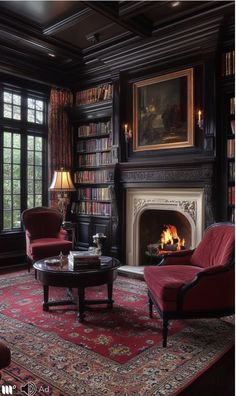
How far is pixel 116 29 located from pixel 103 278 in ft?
11.3

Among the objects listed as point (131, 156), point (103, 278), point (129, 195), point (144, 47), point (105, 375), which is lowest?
point (105, 375)

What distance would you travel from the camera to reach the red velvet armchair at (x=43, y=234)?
4.40 meters

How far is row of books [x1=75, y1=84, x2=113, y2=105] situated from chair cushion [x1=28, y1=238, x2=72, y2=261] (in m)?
2.58

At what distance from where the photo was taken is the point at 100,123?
5777mm

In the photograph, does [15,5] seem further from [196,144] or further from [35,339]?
[35,339]

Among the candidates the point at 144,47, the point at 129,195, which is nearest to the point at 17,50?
the point at 144,47

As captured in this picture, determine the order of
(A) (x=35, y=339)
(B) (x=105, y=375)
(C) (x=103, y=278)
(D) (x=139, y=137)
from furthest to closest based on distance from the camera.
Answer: (D) (x=139, y=137) → (C) (x=103, y=278) → (A) (x=35, y=339) → (B) (x=105, y=375)

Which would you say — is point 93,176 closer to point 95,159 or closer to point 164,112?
point 95,159

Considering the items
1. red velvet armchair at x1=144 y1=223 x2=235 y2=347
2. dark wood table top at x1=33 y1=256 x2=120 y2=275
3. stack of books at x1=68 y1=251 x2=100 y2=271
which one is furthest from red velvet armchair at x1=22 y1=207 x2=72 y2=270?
red velvet armchair at x1=144 y1=223 x2=235 y2=347

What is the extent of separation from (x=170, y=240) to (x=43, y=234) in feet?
6.47

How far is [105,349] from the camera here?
2510mm

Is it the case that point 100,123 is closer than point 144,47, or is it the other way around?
point 144,47

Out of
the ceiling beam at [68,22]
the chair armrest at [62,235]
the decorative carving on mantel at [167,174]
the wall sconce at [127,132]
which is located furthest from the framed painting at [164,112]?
the chair armrest at [62,235]

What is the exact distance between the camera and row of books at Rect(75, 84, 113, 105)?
557 cm
